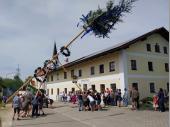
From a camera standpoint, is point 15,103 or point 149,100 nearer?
point 15,103

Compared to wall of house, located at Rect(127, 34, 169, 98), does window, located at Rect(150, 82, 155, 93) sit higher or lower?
lower

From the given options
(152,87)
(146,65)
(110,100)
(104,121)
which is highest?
(146,65)

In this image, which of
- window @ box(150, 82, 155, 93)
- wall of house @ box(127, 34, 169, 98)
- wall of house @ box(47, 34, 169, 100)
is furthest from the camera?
window @ box(150, 82, 155, 93)

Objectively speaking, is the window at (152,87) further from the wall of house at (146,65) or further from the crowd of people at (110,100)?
the crowd of people at (110,100)

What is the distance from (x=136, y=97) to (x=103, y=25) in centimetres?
542

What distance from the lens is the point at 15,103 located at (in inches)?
651

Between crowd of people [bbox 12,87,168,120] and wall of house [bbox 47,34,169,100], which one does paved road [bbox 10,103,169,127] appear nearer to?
crowd of people [bbox 12,87,168,120]

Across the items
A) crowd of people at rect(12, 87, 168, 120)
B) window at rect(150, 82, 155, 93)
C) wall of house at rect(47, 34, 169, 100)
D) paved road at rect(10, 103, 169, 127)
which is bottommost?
paved road at rect(10, 103, 169, 127)

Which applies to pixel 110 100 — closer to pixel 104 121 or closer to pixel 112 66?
pixel 112 66

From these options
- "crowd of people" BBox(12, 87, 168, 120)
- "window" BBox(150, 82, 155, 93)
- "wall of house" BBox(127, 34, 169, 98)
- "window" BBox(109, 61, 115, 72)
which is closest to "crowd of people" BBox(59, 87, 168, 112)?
"crowd of people" BBox(12, 87, 168, 120)

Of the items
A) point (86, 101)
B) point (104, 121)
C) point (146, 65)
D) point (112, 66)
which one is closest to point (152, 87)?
point (146, 65)

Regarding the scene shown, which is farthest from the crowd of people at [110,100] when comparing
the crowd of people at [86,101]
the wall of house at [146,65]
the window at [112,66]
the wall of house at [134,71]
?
the window at [112,66]

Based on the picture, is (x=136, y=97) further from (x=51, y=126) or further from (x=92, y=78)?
(x=92, y=78)

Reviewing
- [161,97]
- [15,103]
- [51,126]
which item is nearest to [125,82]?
[161,97]
